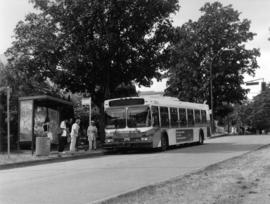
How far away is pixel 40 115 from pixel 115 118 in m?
4.10

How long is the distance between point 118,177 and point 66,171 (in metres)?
3.09

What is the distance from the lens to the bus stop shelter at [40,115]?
25641 mm

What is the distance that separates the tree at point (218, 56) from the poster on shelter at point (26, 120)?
143 feet

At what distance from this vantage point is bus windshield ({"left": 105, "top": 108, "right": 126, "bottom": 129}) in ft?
90.0

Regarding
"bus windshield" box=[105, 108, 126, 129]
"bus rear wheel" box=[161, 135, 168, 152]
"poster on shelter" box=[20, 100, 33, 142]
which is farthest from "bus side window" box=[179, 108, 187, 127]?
"poster on shelter" box=[20, 100, 33, 142]

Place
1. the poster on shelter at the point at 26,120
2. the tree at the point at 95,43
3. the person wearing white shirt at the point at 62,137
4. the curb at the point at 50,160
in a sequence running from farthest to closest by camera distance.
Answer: the tree at the point at 95,43 → the person wearing white shirt at the point at 62,137 → the poster on shelter at the point at 26,120 → the curb at the point at 50,160

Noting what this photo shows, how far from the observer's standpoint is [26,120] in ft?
84.3

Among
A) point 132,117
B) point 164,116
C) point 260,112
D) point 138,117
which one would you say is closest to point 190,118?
point 164,116

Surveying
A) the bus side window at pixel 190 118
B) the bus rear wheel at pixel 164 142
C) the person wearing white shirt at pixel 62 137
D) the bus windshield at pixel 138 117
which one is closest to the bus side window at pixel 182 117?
the bus side window at pixel 190 118

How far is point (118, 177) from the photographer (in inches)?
599

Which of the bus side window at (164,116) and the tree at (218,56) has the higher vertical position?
the tree at (218,56)

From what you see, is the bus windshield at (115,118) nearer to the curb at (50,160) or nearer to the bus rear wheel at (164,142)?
the curb at (50,160)

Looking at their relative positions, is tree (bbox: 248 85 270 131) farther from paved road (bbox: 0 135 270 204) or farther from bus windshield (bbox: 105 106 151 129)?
paved road (bbox: 0 135 270 204)

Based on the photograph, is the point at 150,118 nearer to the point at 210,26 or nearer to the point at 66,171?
the point at 66,171
